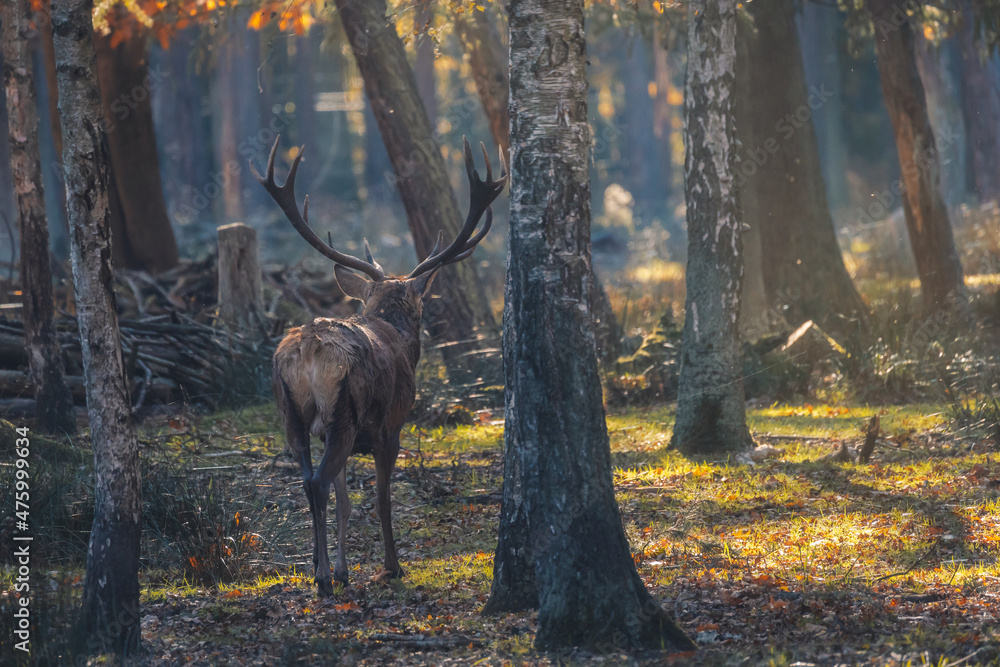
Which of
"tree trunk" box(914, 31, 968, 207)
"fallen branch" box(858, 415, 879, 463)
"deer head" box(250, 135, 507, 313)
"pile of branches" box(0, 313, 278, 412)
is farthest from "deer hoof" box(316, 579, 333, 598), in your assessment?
"tree trunk" box(914, 31, 968, 207)

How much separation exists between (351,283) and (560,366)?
11.5 feet

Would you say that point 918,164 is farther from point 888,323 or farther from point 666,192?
point 666,192

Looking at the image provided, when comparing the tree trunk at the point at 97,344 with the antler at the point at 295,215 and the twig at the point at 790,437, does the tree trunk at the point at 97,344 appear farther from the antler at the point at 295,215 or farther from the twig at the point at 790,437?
the twig at the point at 790,437

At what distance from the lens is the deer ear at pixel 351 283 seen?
8.04 meters

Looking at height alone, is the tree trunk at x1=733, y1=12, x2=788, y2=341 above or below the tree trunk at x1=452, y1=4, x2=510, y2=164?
below

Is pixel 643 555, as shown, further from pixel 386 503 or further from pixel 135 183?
pixel 135 183

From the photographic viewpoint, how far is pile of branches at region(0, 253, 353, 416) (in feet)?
34.0

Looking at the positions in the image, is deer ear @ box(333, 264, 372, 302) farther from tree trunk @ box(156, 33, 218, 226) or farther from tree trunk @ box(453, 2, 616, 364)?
tree trunk @ box(156, 33, 218, 226)

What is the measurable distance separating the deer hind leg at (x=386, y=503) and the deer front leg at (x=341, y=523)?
208mm

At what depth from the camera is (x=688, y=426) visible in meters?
9.12

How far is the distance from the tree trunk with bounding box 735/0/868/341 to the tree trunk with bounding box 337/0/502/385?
3.62 meters

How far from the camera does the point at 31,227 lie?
28.9 feet

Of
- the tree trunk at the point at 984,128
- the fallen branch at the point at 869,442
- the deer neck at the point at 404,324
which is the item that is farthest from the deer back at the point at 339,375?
the tree trunk at the point at 984,128

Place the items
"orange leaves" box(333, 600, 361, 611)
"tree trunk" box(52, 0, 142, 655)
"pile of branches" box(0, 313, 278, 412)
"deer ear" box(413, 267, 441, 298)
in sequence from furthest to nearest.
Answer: "pile of branches" box(0, 313, 278, 412) → "deer ear" box(413, 267, 441, 298) → "orange leaves" box(333, 600, 361, 611) → "tree trunk" box(52, 0, 142, 655)
